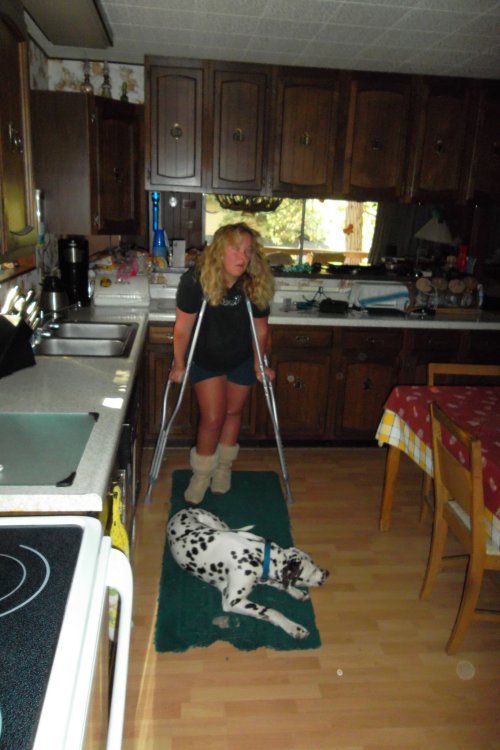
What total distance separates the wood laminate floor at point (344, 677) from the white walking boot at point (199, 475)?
1.14ft

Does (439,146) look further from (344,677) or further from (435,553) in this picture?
(344,677)

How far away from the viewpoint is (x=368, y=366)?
3.67 metres

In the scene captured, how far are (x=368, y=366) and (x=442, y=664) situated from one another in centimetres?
197

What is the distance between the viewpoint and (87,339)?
2859 mm

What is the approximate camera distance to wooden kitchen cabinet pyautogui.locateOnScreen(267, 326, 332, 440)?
354 cm

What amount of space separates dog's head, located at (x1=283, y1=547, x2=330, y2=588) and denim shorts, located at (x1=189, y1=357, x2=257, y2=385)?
3.09ft

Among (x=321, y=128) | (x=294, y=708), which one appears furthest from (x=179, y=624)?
(x=321, y=128)

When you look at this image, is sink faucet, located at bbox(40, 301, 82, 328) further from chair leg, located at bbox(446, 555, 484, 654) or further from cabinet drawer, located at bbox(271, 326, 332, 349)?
chair leg, located at bbox(446, 555, 484, 654)

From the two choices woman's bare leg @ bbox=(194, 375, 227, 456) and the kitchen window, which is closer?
woman's bare leg @ bbox=(194, 375, 227, 456)

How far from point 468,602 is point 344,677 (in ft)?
1.67

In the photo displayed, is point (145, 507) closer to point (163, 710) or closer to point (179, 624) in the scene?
point (179, 624)

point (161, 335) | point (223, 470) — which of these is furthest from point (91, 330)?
point (223, 470)

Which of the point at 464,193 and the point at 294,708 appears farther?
the point at 464,193

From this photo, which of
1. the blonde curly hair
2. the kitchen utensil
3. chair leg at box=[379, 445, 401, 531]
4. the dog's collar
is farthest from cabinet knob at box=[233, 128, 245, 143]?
the dog's collar
